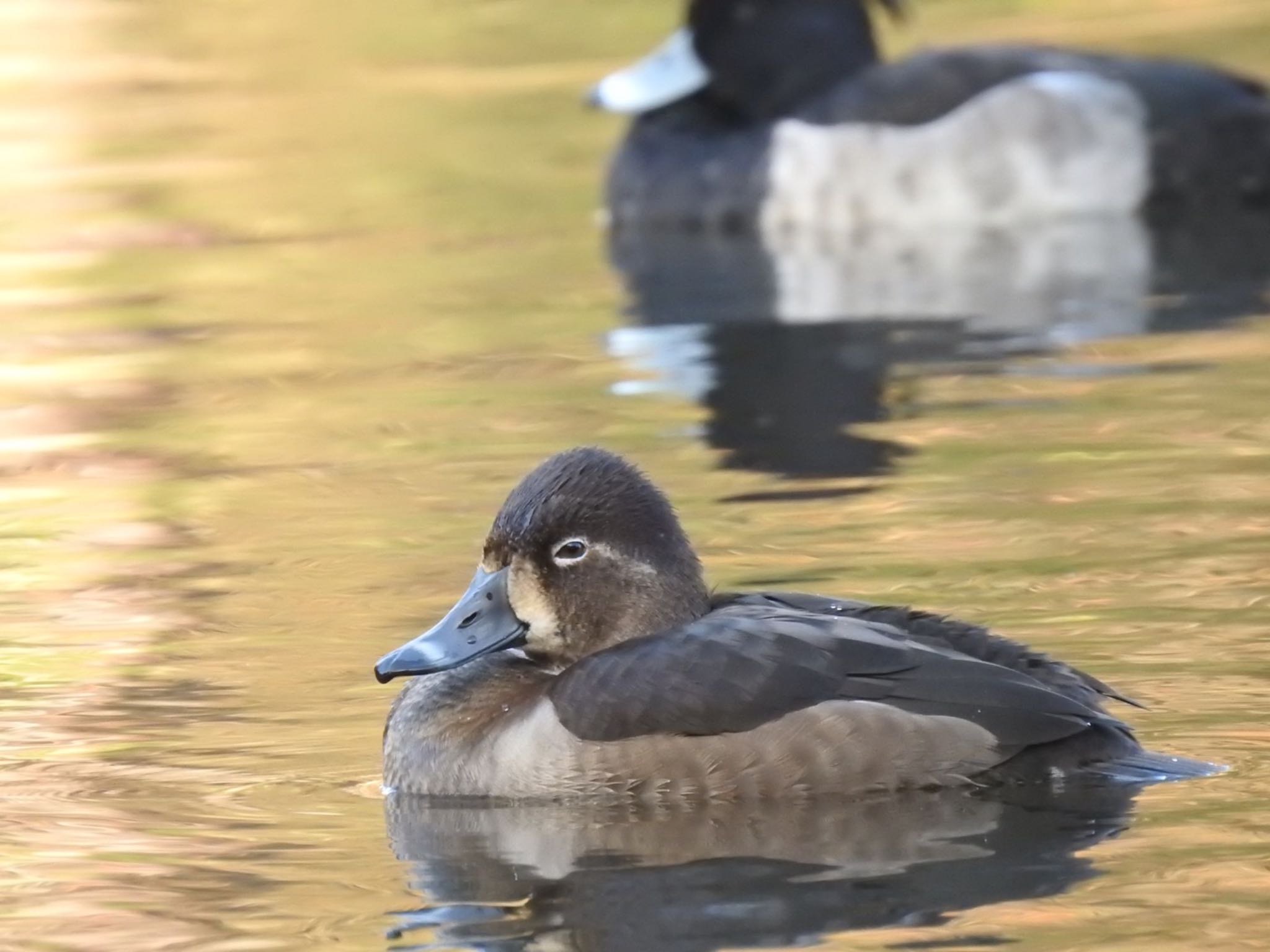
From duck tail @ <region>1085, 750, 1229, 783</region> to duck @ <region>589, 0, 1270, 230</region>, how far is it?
8832mm

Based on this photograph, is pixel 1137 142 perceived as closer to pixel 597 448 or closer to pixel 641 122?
pixel 641 122

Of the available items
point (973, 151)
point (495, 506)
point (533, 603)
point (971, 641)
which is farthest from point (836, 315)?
point (971, 641)

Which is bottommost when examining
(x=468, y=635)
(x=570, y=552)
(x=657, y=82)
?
(x=468, y=635)

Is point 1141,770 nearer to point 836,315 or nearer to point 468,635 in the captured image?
point 468,635

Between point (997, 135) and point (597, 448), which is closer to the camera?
point (597, 448)

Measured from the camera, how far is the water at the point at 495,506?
5.31 metres

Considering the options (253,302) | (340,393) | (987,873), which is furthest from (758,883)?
(253,302)

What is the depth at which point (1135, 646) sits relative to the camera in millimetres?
6781

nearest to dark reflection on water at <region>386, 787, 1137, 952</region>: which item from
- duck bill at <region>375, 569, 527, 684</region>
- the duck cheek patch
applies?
duck bill at <region>375, 569, 527, 684</region>

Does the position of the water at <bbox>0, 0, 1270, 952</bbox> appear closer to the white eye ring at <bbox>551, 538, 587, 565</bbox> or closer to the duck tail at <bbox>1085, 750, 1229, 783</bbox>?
the duck tail at <bbox>1085, 750, 1229, 783</bbox>

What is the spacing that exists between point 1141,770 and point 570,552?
130cm

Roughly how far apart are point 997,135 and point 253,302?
396cm

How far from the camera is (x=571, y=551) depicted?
242 inches

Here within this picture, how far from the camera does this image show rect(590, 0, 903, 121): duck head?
15.0 m
